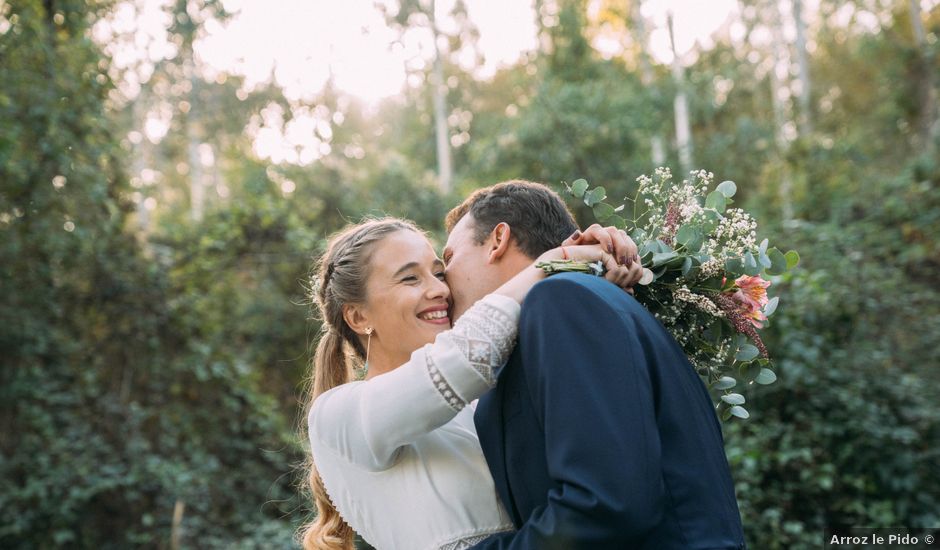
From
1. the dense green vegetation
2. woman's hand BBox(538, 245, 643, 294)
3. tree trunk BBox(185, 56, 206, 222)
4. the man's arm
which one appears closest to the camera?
the man's arm

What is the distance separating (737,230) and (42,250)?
21.6ft

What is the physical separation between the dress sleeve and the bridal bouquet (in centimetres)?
46

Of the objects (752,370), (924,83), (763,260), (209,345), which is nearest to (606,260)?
(763,260)

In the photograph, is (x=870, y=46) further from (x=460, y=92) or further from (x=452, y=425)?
(x=452, y=425)

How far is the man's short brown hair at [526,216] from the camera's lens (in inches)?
97.3

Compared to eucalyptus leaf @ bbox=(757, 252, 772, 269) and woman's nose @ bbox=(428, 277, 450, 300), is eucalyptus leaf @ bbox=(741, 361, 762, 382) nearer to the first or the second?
eucalyptus leaf @ bbox=(757, 252, 772, 269)

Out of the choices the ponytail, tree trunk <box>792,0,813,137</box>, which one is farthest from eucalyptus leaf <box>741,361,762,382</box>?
tree trunk <box>792,0,813,137</box>

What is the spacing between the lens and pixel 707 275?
2312 mm

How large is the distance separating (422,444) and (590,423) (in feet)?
2.60

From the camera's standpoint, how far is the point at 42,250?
718 centimetres

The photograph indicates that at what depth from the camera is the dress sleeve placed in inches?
78.2

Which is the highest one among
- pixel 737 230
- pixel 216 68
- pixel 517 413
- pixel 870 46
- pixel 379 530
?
pixel 216 68

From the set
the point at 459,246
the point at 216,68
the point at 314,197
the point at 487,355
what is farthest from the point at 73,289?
the point at 216,68

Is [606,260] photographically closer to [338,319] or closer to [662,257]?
[662,257]
